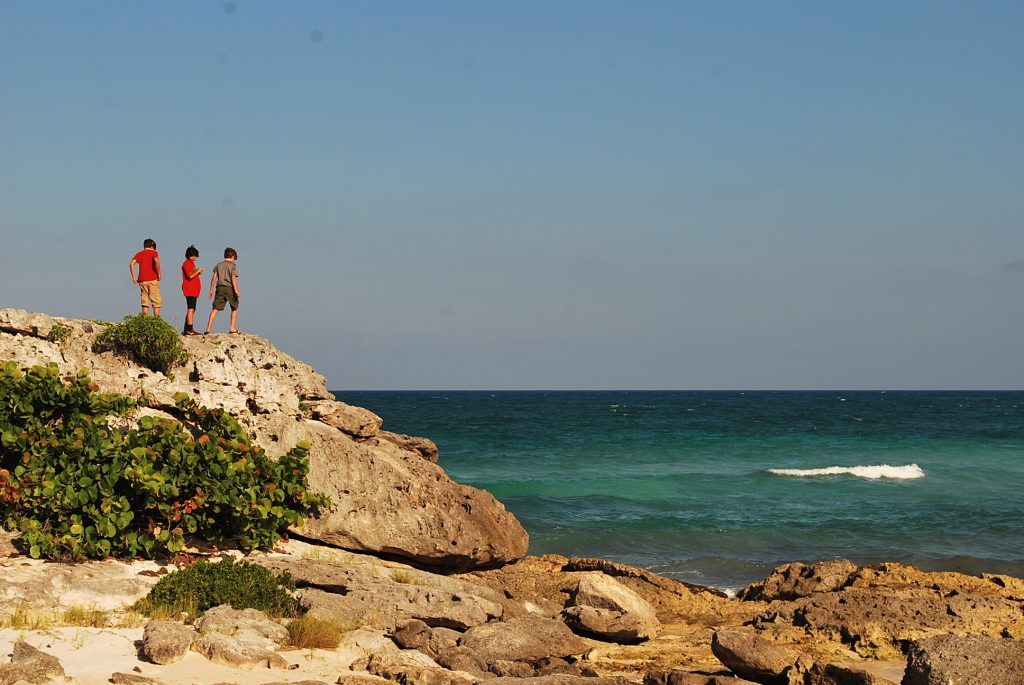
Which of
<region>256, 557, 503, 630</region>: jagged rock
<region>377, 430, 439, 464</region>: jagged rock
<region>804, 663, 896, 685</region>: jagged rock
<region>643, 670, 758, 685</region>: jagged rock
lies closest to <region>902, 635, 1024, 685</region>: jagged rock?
<region>804, 663, 896, 685</region>: jagged rock

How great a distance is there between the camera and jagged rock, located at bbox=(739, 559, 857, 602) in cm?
1552

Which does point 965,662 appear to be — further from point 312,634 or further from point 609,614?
point 312,634

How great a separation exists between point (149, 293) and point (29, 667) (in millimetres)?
8833

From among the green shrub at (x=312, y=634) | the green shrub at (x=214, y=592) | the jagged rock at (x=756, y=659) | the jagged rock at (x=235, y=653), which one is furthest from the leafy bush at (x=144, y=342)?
the jagged rock at (x=756, y=659)

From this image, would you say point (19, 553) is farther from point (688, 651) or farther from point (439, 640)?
point (688, 651)

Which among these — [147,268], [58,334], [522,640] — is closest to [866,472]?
[147,268]

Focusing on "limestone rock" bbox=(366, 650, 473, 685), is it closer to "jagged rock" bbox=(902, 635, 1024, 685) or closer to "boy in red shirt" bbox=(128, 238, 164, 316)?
"jagged rock" bbox=(902, 635, 1024, 685)

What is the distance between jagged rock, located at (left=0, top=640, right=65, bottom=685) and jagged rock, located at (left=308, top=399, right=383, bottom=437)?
24.0 feet

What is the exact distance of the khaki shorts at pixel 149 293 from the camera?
16219 mm

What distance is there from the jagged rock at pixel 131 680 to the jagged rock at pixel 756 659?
5892 mm

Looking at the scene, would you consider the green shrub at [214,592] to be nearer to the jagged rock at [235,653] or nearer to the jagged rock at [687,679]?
the jagged rock at [235,653]

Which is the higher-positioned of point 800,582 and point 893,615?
point 893,615

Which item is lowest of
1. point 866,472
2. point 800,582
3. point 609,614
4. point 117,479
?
point 866,472

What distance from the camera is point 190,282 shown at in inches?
645
